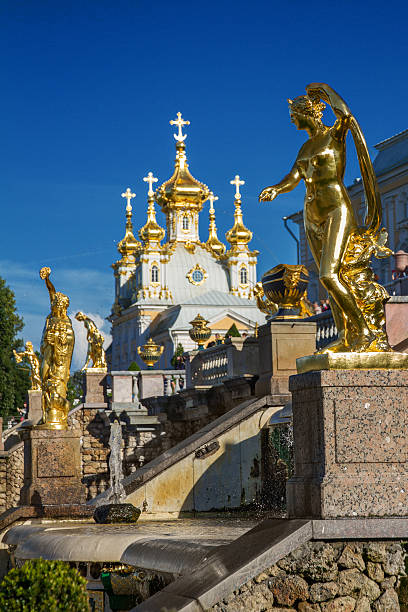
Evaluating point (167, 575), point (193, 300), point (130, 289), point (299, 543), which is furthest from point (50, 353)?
point (130, 289)

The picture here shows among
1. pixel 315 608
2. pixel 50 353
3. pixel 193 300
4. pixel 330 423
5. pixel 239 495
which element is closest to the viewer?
pixel 315 608

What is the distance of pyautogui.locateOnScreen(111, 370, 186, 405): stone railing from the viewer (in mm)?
29891

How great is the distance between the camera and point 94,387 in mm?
32906

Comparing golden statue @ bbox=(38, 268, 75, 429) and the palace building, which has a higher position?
the palace building

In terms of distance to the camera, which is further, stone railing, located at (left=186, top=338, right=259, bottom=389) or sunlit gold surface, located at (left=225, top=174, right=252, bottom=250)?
sunlit gold surface, located at (left=225, top=174, right=252, bottom=250)

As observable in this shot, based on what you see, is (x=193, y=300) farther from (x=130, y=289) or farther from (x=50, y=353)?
(x=50, y=353)

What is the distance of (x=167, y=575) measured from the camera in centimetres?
810

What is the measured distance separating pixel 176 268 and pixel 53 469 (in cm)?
9498

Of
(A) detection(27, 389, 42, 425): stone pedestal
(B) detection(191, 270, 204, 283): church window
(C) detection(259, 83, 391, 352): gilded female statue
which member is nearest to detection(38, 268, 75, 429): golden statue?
(C) detection(259, 83, 391, 352): gilded female statue

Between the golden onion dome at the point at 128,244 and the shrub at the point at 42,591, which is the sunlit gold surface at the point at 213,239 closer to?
the golden onion dome at the point at 128,244

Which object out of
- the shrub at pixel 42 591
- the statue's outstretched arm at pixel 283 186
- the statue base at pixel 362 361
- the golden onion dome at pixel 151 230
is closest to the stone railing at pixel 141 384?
the statue's outstretched arm at pixel 283 186

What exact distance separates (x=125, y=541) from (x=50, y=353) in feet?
26.8

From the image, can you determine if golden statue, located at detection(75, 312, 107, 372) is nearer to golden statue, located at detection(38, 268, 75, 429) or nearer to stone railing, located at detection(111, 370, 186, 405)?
stone railing, located at detection(111, 370, 186, 405)

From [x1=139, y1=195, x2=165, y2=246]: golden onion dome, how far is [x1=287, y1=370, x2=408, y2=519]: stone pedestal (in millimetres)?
99974
